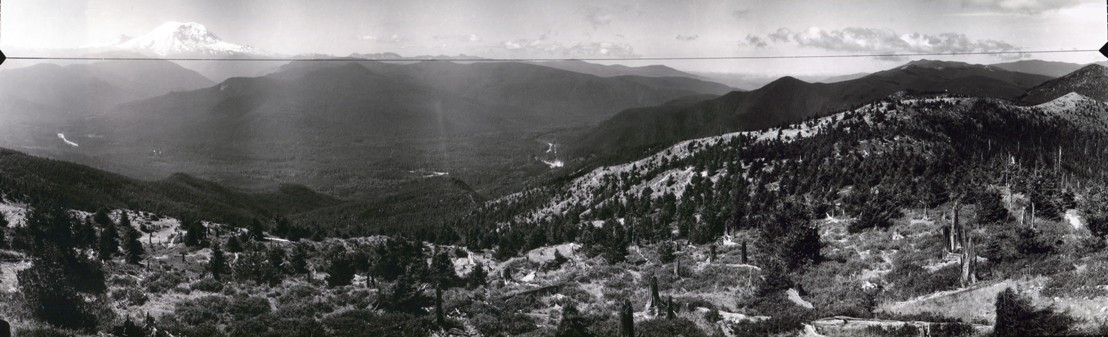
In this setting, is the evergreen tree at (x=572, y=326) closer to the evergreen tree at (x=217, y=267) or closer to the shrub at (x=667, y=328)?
the shrub at (x=667, y=328)

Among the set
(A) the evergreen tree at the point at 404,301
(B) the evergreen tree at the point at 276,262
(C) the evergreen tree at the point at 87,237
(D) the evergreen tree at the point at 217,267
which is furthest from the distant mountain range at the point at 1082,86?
(C) the evergreen tree at the point at 87,237

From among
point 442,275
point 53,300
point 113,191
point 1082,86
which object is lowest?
point 113,191

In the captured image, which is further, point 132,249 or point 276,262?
point 132,249

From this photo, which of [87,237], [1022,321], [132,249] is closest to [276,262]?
[132,249]

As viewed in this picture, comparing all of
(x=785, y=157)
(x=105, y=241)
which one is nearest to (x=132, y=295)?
(x=105, y=241)

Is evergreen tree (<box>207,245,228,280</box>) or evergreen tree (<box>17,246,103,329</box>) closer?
evergreen tree (<box>17,246,103,329</box>)

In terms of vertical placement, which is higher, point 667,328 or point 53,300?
point 53,300

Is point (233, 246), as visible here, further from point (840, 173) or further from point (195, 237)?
point (840, 173)

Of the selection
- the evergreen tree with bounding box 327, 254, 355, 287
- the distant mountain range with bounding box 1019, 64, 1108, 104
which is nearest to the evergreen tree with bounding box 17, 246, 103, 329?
the evergreen tree with bounding box 327, 254, 355, 287

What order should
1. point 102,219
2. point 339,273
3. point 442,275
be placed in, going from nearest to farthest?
point 339,273 → point 442,275 → point 102,219

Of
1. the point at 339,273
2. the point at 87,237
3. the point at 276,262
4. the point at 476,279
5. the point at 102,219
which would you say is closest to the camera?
the point at 339,273

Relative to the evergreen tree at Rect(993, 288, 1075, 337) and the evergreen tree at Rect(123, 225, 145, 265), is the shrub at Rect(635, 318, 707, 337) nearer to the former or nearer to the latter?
the evergreen tree at Rect(993, 288, 1075, 337)
